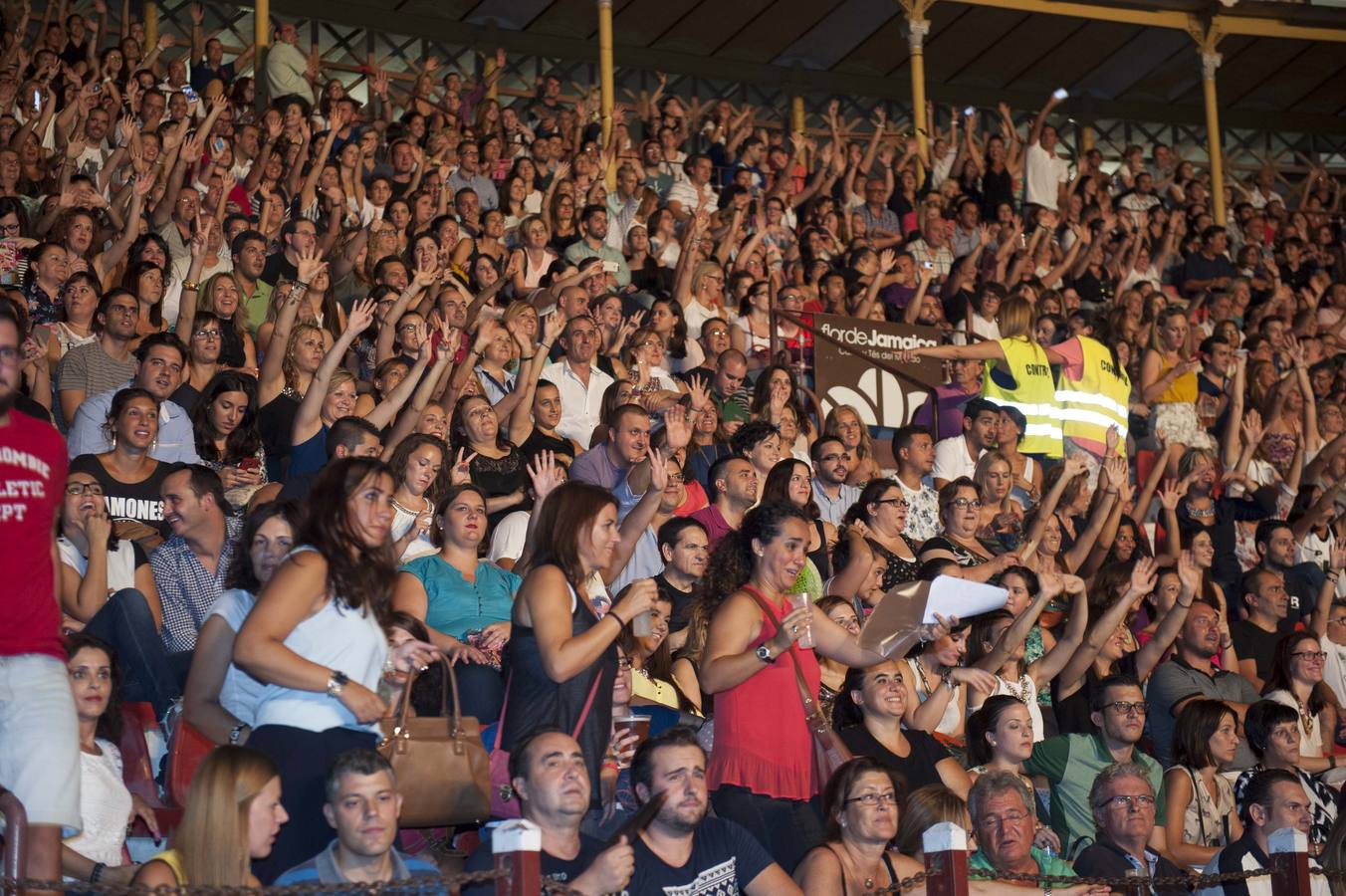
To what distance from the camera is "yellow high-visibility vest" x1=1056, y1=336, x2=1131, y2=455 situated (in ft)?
37.1

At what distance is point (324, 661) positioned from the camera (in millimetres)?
4344

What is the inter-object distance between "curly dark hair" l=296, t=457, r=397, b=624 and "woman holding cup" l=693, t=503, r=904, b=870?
1.34 m

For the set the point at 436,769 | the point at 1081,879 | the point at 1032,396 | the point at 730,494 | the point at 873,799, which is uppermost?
the point at 1032,396

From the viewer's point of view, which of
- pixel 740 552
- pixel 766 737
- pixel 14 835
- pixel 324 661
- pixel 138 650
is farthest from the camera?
pixel 138 650

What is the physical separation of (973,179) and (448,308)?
783cm

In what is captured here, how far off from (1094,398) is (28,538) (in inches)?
341

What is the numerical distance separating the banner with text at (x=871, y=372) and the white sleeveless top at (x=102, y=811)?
6.82m

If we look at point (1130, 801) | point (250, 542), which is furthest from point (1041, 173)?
point (250, 542)

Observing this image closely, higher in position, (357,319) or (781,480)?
(357,319)

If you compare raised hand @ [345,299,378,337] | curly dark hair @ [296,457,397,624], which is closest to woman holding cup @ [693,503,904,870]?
curly dark hair @ [296,457,397,624]

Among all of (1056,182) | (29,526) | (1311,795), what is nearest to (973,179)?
(1056,182)

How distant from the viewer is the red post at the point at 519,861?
153 inches

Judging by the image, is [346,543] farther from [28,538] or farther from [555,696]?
[555,696]

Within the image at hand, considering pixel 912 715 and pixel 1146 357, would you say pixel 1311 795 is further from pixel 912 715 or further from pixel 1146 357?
pixel 1146 357
